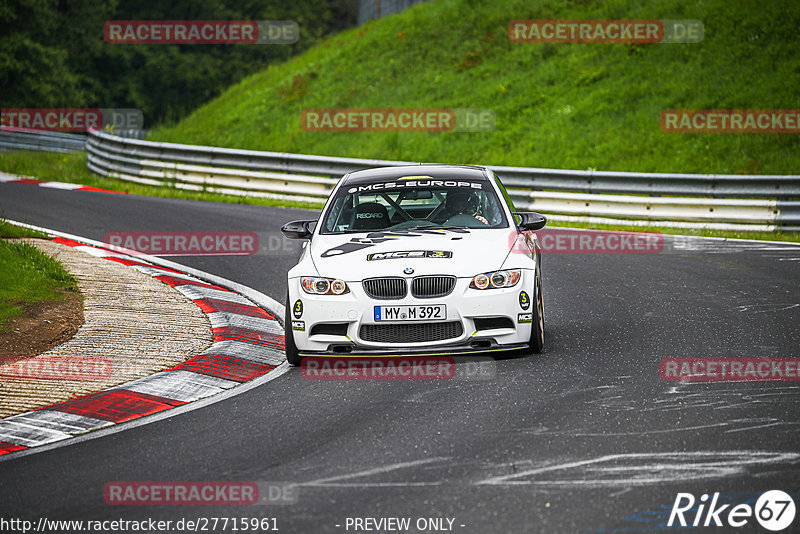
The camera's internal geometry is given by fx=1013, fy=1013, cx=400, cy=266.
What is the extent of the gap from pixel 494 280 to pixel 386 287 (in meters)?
0.85

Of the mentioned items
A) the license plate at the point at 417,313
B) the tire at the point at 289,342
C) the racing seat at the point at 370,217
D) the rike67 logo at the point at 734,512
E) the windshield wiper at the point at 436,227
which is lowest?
the rike67 logo at the point at 734,512

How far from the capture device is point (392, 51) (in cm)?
3359

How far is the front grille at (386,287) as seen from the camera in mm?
7848

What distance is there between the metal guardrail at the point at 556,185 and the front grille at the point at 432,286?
8.92 metres

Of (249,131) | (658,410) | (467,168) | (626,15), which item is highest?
(626,15)

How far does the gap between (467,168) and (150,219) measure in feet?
29.0

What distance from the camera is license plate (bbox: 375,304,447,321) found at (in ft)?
25.3

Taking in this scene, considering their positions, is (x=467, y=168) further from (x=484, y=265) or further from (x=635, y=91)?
(x=635, y=91)

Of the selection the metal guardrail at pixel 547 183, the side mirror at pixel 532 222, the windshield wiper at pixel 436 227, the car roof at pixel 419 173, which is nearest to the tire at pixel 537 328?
the side mirror at pixel 532 222

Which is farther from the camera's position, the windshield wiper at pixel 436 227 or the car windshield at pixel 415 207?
the car windshield at pixel 415 207

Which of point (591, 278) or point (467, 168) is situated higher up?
point (467, 168)

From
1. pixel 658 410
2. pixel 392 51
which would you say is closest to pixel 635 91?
pixel 392 51

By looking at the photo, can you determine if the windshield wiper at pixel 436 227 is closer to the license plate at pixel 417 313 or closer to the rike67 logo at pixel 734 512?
the license plate at pixel 417 313

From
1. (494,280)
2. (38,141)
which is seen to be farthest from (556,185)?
(38,141)
